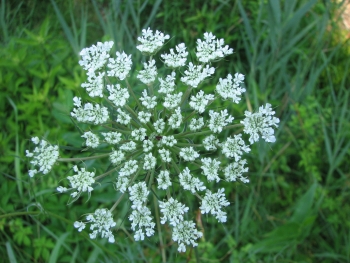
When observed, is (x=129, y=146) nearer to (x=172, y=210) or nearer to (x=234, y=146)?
(x=172, y=210)

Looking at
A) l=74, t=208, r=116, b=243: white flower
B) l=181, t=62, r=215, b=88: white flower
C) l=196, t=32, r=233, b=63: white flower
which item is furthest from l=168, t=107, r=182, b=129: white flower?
l=74, t=208, r=116, b=243: white flower

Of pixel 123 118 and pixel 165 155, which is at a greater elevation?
pixel 123 118

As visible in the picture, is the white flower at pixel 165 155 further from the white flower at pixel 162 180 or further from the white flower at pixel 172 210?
the white flower at pixel 172 210

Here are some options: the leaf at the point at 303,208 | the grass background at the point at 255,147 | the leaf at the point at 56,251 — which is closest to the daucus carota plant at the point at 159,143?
the leaf at the point at 56,251

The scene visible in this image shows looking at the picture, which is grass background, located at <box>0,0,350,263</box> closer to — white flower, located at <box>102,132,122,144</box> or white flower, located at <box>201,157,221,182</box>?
white flower, located at <box>102,132,122,144</box>

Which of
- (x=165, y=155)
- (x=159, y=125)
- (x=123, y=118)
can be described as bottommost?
(x=165, y=155)

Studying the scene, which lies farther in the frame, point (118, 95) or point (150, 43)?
point (150, 43)

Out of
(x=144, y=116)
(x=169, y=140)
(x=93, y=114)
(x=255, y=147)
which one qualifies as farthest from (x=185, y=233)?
(x=255, y=147)
